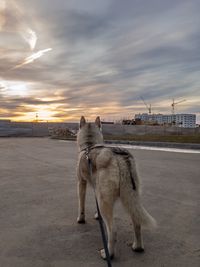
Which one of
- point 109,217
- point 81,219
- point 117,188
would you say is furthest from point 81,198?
point 117,188

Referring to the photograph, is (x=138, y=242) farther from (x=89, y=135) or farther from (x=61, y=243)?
(x=89, y=135)

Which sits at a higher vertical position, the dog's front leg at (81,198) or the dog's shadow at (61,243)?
the dog's front leg at (81,198)

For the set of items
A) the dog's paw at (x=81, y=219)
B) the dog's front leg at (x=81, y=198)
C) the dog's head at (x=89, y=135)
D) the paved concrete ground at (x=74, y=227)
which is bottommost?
the paved concrete ground at (x=74, y=227)

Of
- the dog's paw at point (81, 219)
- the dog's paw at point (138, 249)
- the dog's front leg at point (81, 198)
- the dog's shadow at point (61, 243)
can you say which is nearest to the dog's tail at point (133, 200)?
the dog's paw at point (138, 249)

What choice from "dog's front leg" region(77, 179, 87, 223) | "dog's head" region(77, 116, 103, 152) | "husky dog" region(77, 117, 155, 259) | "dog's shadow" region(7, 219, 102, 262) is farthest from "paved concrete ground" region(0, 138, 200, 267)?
"dog's head" region(77, 116, 103, 152)

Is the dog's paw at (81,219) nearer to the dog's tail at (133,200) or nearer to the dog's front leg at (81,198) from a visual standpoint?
the dog's front leg at (81,198)

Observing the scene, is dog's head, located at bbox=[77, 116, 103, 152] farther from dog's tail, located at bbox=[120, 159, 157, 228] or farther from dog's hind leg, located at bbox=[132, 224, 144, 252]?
dog's hind leg, located at bbox=[132, 224, 144, 252]

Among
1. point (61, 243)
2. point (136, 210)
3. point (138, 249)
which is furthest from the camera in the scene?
point (61, 243)

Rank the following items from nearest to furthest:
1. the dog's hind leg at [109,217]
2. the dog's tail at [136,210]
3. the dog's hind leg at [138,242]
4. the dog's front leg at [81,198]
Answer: the dog's tail at [136,210], the dog's hind leg at [109,217], the dog's hind leg at [138,242], the dog's front leg at [81,198]

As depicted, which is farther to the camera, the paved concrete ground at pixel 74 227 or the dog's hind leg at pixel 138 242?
the dog's hind leg at pixel 138 242

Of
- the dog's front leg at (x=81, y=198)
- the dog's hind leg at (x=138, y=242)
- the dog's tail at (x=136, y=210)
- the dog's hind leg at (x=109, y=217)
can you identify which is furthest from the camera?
the dog's front leg at (x=81, y=198)

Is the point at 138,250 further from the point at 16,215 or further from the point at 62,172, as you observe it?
the point at 62,172

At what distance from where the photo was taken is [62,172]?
9.94 meters

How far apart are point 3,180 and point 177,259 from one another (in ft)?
19.8
